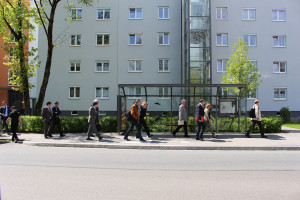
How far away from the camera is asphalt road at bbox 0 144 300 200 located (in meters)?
3.95

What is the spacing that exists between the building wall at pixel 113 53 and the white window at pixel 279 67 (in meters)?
10.5

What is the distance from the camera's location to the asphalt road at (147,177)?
A: 3949 mm

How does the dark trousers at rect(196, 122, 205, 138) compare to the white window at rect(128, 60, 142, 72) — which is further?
the white window at rect(128, 60, 142, 72)

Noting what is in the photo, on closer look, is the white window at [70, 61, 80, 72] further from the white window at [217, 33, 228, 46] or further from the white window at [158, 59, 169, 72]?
the white window at [217, 33, 228, 46]

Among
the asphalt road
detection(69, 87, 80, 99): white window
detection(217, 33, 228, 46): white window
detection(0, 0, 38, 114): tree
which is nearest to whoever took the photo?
the asphalt road

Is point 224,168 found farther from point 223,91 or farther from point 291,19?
point 291,19

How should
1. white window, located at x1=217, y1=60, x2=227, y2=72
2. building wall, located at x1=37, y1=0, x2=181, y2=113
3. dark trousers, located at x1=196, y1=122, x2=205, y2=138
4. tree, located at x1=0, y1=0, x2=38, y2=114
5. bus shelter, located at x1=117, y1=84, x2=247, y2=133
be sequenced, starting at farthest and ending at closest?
1. building wall, located at x1=37, y1=0, x2=181, y2=113
2. white window, located at x1=217, y1=60, x2=227, y2=72
3. tree, located at x1=0, y1=0, x2=38, y2=114
4. bus shelter, located at x1=117, y1=84, x2=247, y2=133
5. dark trousers, located at x1=196, y1=122, x2=205, y2=138

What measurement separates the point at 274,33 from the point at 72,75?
2280cm

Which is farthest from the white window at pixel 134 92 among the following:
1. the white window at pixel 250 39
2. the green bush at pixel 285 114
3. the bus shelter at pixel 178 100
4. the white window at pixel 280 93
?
the white window at pixel 280 93

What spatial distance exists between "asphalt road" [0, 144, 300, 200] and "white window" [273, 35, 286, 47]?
22011mm

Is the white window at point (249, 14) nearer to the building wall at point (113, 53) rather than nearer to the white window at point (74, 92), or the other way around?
the building wall at point (113, 53)

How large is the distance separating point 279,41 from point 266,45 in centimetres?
167

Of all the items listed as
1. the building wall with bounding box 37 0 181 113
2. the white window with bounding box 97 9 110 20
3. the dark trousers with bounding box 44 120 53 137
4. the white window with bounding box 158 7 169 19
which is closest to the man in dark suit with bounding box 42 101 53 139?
the dark trousers with bounding box 44 120 53 137

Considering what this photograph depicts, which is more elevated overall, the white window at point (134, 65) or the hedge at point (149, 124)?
the white window at point (134, 65)
